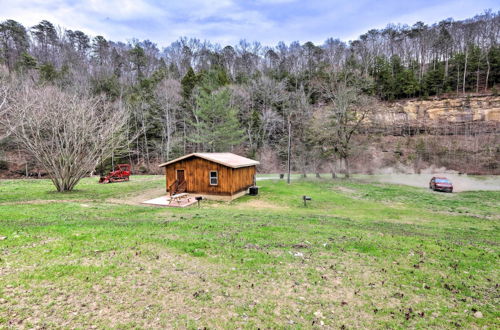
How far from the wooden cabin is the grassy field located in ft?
24.1

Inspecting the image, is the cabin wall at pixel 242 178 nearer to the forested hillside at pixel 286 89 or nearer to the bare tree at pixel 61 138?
the forested hillside at pixel 286 89

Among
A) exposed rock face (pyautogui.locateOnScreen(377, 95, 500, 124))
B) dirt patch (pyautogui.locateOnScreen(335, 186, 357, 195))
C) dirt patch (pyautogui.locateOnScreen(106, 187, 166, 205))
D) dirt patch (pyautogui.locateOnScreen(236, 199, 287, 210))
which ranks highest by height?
exposed rock face (pyautogui.locateOnScreen(377, 95, 500, 124))

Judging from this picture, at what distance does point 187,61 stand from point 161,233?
63.3 metres

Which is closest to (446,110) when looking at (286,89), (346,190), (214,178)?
(286,89)

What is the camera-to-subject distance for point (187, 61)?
210 ft

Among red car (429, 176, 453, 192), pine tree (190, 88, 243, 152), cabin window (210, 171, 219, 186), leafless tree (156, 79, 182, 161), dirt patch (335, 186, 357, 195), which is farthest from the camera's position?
leafless tree (156, 79, 182, 161)

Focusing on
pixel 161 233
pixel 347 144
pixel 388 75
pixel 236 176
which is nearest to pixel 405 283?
pixel 161 233

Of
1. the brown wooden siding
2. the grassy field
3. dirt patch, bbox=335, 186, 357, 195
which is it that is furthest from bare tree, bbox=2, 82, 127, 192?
dirt patch, bbox=335, 186, 357, 195

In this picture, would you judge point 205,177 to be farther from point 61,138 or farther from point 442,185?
point 442,185

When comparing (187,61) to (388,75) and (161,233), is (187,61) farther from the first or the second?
(161,233)

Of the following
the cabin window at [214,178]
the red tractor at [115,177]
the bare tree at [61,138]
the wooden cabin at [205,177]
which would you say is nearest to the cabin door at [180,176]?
the wooden cabin at [205,177]

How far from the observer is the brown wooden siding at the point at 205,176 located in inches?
728

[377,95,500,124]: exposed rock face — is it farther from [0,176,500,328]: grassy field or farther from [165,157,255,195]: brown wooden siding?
[0,176,500,328]: grassy field

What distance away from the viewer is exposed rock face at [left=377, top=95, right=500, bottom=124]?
4269 cm
